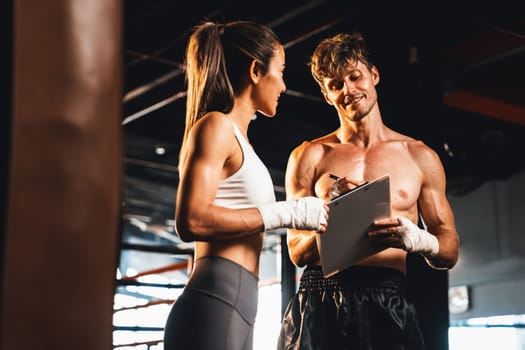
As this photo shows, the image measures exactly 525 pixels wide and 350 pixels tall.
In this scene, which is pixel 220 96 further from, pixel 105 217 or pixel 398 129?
pixel 398 129

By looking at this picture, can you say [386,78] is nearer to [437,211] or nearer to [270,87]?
[437,211]

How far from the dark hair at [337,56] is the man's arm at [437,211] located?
1.21ft

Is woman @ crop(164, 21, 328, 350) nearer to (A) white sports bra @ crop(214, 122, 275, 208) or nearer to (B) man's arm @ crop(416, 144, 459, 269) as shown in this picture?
(A) white sports bra @ crop(214, 122, 275, 208)

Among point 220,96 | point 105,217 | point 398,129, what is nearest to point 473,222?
point 398,129

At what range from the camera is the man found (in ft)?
7.57

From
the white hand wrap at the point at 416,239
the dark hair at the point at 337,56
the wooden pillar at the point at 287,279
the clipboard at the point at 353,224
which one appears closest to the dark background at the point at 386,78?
the dark hair at the point at 337,56

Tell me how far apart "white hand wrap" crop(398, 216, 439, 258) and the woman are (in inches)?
16.3

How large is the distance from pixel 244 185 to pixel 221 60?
12.4 inches

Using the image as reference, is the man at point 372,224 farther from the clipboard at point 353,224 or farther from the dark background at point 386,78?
the dark background at point 386,78

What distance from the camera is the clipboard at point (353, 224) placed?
2061 mm

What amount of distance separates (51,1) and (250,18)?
4660 mm

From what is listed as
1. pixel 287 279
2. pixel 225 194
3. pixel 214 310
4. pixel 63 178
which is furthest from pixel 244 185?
pixel 287 279

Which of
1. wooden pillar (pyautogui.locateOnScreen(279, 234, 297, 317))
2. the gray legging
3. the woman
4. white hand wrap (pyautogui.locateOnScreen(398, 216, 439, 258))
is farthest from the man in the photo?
wooden pillar (pyautogui.locateOnScreen(279, 234, 297, 317))

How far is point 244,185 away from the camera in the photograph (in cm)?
A: 168
